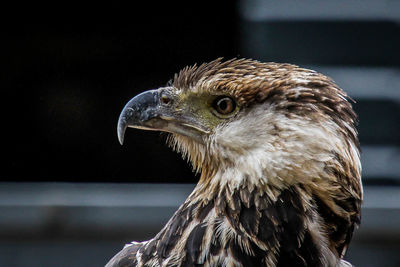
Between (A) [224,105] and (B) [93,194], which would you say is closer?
(A) [224,105]

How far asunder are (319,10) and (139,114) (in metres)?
4.47

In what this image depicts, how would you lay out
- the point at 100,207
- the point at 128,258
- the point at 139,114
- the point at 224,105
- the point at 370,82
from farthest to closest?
the point at 370,82, the point at 100,207, the point at 128,258, the point at 139,114, the point at 224,105

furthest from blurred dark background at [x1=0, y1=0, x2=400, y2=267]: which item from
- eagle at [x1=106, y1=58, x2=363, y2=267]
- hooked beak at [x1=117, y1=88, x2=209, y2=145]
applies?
eagle at [x1=106, y1=58, x2=363, y2=267]

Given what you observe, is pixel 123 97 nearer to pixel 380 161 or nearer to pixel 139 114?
pixel 380 161

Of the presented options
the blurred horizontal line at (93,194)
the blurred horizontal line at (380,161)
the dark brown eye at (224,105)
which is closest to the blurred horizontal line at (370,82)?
the blurred horizontal line at (380,161)

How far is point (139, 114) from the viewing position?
8.54ft

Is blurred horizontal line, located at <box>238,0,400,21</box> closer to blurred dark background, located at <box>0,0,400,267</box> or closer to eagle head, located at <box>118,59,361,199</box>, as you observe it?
blurred dark background, located at <box>0,0,400,267</box>

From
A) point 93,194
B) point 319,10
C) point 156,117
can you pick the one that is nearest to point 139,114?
point 156,117

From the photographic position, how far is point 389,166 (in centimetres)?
695

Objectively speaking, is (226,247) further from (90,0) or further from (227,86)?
(90,0)

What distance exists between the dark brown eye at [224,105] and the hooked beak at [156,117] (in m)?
0.13

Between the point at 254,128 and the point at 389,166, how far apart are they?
490 cm

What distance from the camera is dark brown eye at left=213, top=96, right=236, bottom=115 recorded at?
2.43m

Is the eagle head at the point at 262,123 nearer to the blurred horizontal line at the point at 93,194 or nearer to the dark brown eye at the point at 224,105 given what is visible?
the dark brown eye at the point at 224,105
